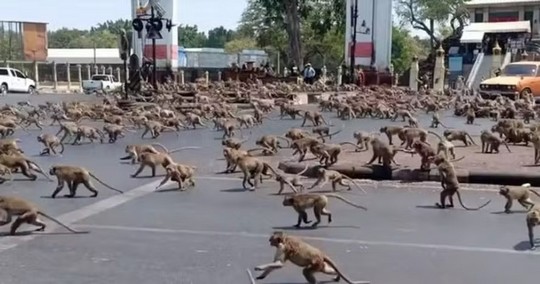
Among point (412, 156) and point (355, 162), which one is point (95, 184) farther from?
point (412, 156)

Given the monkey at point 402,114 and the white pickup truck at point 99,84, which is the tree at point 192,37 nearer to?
the white pickup truck at point 99,84

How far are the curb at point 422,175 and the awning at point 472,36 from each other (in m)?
56.3

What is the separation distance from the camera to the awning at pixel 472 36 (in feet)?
219

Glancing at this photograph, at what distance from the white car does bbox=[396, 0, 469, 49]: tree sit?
47849 mm

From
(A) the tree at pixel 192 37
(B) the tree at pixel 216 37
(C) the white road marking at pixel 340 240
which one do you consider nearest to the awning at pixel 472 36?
(C) the white road marking at pixel 340 240

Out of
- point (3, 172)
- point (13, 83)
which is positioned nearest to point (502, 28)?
point (13, 83)

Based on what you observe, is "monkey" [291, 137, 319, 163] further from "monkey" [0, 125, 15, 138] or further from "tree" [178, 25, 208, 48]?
"tree" [178, 25, 208, 48]

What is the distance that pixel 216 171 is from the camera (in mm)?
13547

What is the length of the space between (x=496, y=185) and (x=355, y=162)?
2433 millimetres

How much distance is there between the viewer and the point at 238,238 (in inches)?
329

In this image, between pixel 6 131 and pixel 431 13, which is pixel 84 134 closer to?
pixel 6 131

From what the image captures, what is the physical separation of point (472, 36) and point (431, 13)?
1938 centimetres

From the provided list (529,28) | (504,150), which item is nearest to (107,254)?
(504,150)

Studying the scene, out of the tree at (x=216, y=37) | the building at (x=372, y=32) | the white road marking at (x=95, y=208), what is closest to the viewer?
the white road marking at (x=95, y=208)
